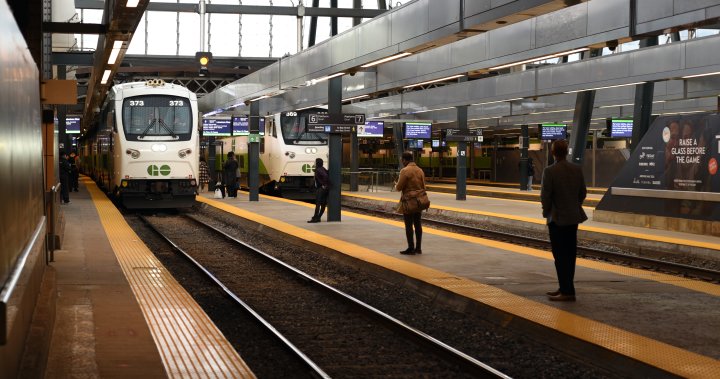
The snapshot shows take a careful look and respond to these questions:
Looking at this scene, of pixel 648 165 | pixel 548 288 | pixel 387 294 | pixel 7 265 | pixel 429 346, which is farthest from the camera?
pixel 648 165

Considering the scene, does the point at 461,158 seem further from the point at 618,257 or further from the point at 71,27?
the point at 71,27

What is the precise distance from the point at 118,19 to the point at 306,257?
5.30m

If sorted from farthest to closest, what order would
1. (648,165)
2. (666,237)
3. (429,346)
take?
(648,165) < (666,237) < (429,346)

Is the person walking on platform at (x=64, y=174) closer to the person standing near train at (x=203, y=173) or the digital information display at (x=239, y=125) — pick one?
the digital information display at (x=239, y=125)

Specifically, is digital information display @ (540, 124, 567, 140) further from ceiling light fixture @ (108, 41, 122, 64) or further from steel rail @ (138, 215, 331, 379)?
steel rail @ (138, 215, 331, 379)

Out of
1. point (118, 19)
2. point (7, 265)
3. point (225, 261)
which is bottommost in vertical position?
point (225, 261)

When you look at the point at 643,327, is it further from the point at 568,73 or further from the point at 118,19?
the point at 568,73

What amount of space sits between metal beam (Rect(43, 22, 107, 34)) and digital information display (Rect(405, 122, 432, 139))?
2583 centimetres

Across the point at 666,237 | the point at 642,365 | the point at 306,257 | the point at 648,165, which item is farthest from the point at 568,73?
the point at 642,365

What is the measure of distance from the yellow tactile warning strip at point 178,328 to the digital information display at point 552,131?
2651 cm

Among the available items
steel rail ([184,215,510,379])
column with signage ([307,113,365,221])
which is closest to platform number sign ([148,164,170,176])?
column with signage ([307,113,365,221])

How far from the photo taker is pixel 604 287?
11.0 m

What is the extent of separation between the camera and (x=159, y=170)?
1002 inches

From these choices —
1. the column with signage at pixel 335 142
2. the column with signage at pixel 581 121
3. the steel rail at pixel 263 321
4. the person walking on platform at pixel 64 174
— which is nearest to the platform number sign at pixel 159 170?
the person walking on platform at pixel 64 174
